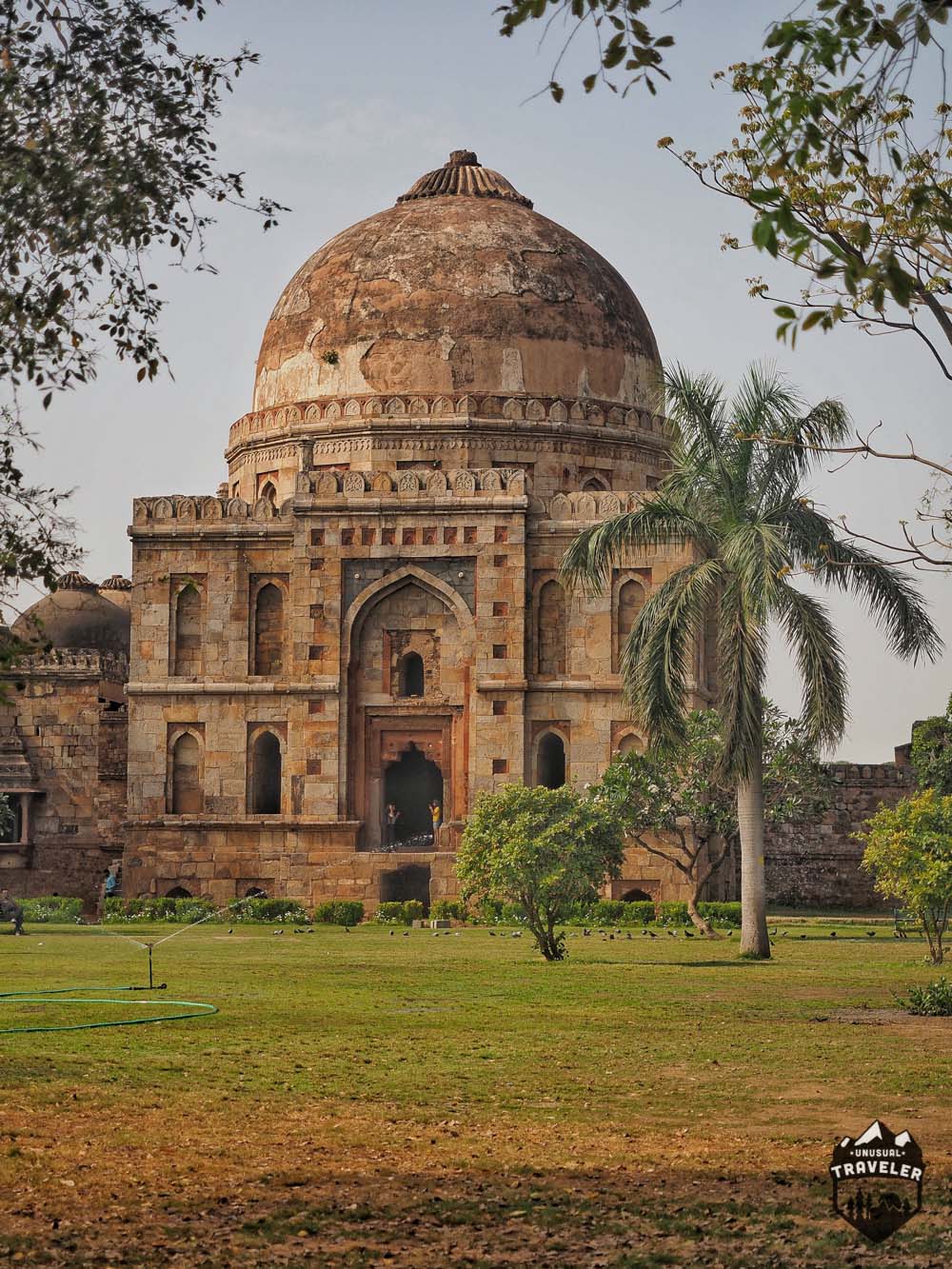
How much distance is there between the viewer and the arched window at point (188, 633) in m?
36.7

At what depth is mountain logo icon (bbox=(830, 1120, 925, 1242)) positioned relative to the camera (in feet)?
22.1

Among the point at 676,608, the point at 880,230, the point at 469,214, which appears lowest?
the point at 676,608

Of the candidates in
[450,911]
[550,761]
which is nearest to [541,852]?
[450,911]

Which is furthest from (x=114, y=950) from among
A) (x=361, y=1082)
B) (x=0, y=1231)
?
(x=0, y=1231)

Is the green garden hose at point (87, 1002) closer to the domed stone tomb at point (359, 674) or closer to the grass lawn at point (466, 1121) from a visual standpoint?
the grass lawn at point (466, 1121)

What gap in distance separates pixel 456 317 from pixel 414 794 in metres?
9.89

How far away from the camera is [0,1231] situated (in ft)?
24.8

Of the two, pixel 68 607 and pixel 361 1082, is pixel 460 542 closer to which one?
pixel 68 607

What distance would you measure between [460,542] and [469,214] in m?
9.22

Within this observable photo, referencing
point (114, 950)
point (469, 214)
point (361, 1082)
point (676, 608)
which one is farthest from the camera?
point (469, 214)

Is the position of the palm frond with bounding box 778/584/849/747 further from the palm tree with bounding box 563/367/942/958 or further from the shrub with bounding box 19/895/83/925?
the shrub with bounding box 19/895/83/925

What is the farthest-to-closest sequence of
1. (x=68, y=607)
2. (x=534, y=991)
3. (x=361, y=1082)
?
1. (x=68, y=607)
2. (x=534, y=991)
3. (x=361, y=1082)

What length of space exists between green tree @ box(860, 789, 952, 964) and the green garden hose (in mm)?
7461

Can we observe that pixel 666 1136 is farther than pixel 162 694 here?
No
